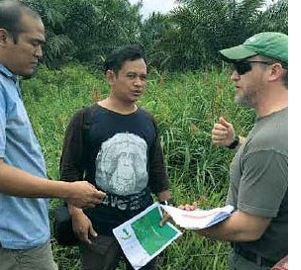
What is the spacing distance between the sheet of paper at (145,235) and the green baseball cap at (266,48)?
31.2 inches

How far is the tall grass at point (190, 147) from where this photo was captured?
3.55m

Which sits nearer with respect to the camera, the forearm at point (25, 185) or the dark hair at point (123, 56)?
the forearm at point (25, 185)

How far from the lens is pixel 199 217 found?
6.05 ft

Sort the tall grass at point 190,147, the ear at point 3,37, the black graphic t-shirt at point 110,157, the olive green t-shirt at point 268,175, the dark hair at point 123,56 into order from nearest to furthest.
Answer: the olive green t-shirt at point 268,175, the ear at point 3,37, the black graphic t-shirt at point 110,157, the dark hair at point 123,56, the tall grass at point 190,147

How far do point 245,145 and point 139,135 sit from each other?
93cm

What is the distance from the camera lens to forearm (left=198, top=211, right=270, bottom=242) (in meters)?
1.75

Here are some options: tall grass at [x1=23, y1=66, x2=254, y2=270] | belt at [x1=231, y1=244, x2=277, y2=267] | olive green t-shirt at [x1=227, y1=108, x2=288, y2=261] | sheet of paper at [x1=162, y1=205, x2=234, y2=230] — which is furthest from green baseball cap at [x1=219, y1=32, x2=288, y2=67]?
tall grass at [x1=23, y1=66, x2=254, y2=270]

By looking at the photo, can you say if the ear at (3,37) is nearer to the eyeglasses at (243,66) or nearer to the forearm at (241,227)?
the eyeglasses at (243,66)

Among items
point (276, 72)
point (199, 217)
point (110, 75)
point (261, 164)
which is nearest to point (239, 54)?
point (276, 72)

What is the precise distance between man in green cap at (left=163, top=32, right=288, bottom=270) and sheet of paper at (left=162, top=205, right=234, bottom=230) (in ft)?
0.10

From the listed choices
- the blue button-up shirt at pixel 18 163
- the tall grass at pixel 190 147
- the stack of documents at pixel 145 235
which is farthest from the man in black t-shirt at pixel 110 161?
the tall grass at pixel 190 147

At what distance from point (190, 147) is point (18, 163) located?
9.69ft

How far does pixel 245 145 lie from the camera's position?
1809 mm

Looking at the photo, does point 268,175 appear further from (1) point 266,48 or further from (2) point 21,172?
(2) point 21,172
